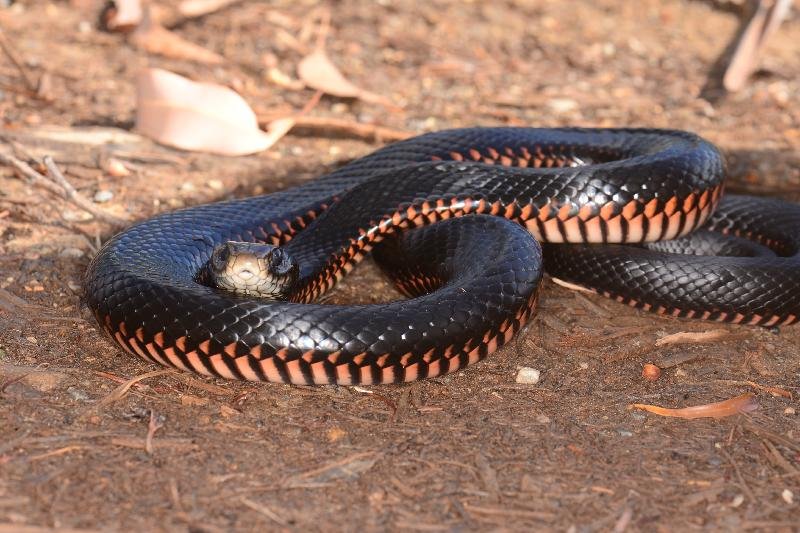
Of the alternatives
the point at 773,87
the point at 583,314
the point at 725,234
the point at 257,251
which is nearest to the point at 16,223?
the point at 257,251

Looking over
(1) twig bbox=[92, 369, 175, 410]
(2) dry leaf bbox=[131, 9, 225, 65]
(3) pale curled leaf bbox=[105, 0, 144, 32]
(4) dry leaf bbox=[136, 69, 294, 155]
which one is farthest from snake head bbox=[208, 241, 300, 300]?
(3) pale curled leaf bbox=[105, 0, 144, 32]

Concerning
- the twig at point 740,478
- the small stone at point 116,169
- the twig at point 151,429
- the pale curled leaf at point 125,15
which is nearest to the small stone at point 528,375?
the twig at point 740,478

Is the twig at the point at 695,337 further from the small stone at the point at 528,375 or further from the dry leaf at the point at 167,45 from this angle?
the dry leaf at the point at 167,45

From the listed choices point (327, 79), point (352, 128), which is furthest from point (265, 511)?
point (327, 79)

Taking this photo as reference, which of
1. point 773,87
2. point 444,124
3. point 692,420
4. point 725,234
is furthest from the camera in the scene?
point 773,87

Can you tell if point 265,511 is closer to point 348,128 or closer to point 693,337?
point 693,337

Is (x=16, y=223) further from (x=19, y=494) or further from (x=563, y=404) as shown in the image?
(x=563, y=404)
